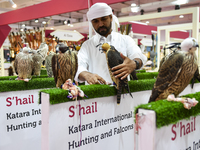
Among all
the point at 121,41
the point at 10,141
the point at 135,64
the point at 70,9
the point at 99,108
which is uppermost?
the point at 70,9

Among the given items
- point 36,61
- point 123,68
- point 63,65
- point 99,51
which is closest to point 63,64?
point 63,65

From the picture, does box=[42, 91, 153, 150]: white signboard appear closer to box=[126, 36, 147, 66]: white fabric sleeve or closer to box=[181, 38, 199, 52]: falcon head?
box=[126, 36, 147, 66]: white fabric sleeve

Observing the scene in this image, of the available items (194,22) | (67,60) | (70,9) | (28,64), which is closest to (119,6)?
(70,9)

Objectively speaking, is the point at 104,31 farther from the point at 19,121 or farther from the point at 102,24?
the point at 19,121

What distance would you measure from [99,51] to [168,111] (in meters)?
0.88

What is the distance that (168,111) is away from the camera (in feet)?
2.71

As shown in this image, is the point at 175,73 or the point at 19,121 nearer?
the point at 175,73

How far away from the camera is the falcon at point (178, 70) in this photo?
3.30 feet

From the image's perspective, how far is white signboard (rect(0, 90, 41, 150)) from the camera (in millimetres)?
1949

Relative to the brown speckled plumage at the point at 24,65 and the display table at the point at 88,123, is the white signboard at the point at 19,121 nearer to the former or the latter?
the brown speckled plumage at the point at 24,65

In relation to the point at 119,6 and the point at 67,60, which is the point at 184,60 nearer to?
the point at 67,60

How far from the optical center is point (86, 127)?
1280 millimetres

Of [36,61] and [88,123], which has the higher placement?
[36,61]

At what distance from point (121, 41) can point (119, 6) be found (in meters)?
7.16
